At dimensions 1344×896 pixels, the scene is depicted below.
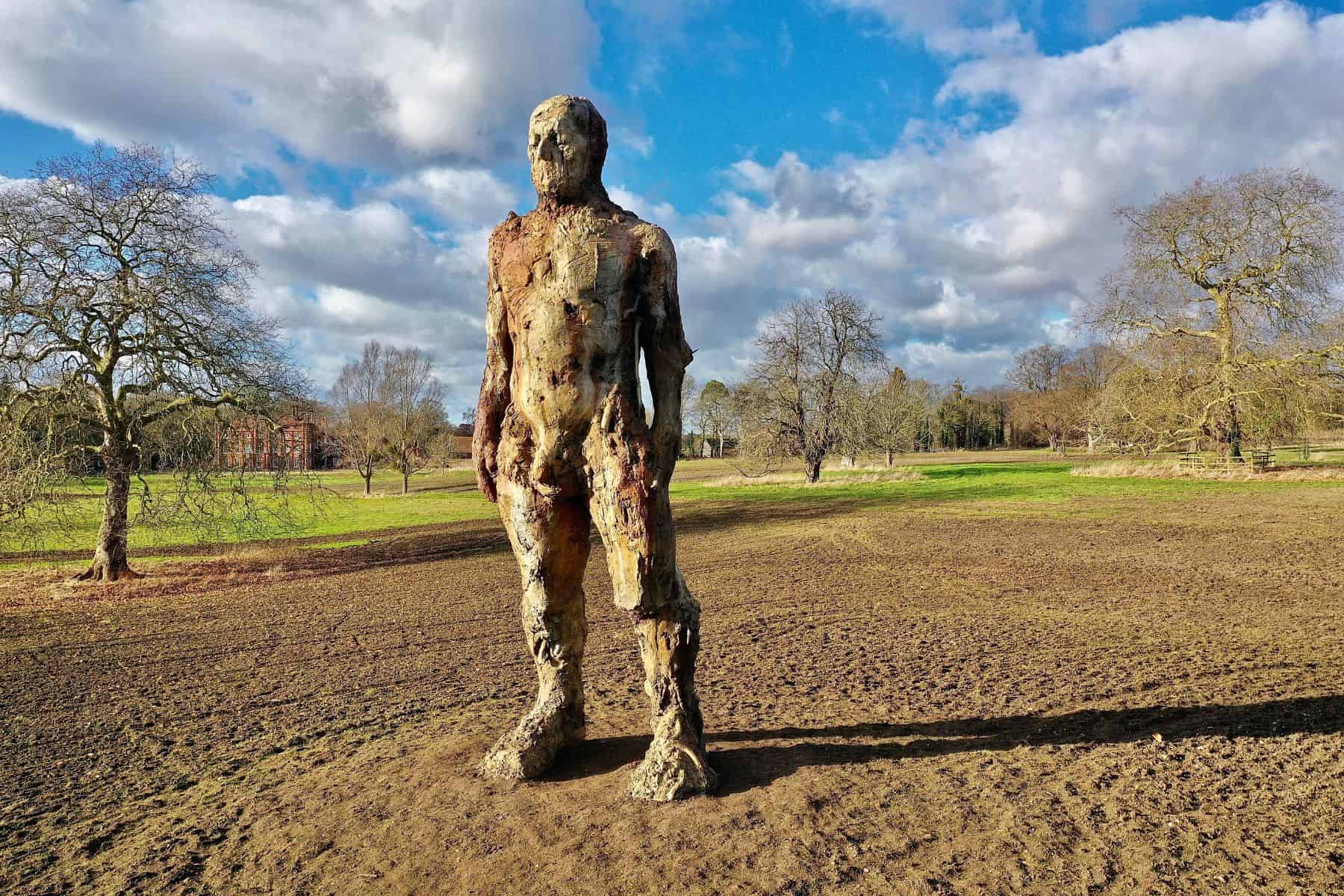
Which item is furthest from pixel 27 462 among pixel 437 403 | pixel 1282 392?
pixel 1282 392

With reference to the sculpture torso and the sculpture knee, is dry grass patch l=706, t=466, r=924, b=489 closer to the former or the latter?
the sculpture knee

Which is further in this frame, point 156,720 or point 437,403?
point 437,403

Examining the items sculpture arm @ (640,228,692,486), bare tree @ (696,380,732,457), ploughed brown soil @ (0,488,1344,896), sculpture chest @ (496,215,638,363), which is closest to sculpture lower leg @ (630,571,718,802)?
ploughed brown soil @ (0,488,1344,896)

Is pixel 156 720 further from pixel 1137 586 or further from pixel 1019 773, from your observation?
pixel 1137 586

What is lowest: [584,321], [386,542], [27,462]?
[386,542]

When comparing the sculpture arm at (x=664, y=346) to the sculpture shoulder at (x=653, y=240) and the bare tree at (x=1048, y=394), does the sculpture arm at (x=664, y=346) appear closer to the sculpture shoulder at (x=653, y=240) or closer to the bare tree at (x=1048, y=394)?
the sculpture shoulder at (x=653, y=240)

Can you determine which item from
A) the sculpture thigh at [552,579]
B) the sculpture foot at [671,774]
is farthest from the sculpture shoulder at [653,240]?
the sculpture foot at [671,774]

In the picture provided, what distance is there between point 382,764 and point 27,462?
32.9 ft

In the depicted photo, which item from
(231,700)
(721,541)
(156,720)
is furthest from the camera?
(721,541)

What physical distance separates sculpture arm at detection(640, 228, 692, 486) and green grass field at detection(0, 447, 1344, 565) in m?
10.4

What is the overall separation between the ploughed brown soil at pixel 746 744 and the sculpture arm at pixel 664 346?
5.93ft

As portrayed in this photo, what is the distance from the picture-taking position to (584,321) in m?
3.61

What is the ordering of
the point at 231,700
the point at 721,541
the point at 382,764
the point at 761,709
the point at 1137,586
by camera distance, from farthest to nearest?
the point at 721,541 → the point at 1137,586 → the point at 231,700 → the point at 761,709 → the point at 382,764

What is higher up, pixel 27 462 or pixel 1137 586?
pixel 27 462
